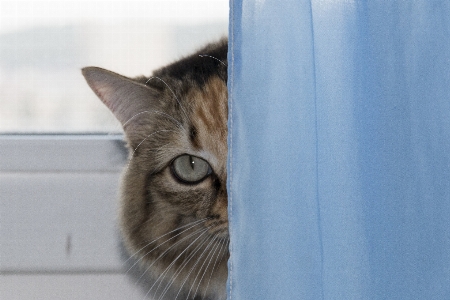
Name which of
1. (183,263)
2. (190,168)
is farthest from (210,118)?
(183,263)

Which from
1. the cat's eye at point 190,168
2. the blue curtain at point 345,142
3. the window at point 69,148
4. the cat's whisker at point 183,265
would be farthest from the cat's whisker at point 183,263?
the blue curtain at point 345,142

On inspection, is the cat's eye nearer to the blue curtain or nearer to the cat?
the cat

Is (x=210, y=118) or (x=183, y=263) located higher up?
(x=210, y=118)

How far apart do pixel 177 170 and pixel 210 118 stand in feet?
0.52

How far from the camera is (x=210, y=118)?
104 cm

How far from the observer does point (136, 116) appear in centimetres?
119

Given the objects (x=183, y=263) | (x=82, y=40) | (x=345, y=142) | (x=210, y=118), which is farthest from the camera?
(x=82, y=40)

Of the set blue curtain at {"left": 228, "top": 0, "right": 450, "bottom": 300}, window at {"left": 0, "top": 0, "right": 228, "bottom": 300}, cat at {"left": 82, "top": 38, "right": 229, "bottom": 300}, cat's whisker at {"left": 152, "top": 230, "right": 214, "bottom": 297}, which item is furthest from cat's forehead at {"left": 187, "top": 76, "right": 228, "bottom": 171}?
window at {"left": 0, "top": 0, "right": 228, "bottom": 300}

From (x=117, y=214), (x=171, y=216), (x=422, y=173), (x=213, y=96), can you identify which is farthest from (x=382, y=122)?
(x=117, y=214)

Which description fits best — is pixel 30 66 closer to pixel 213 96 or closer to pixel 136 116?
pixel 136 116

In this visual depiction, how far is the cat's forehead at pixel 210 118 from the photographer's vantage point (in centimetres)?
104

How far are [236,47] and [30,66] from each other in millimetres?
871

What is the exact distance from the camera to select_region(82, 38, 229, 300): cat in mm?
1059

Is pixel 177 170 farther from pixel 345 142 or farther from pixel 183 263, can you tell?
pixel 345 142
